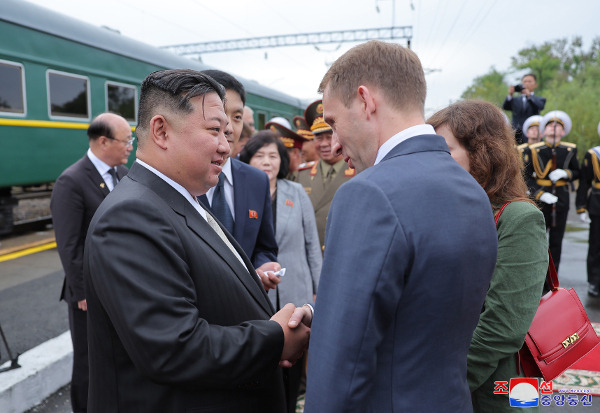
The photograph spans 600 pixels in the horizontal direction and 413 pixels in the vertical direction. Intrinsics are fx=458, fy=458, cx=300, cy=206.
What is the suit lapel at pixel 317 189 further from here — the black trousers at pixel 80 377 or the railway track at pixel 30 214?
the railway track at pixel 30 214

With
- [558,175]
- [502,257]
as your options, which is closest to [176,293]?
[502,257]

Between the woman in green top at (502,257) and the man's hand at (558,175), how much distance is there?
17.1 feet

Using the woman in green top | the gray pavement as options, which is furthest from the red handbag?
the gray pavement

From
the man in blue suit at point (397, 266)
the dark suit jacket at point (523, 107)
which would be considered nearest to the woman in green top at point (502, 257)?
the man in blue suit at point (397, 266)

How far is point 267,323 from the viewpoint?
140 centimetres

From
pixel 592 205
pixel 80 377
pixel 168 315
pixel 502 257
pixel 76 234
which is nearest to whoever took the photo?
pixel 168 315

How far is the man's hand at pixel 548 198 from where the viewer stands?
6188mm

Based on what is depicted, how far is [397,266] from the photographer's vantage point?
3.40ft

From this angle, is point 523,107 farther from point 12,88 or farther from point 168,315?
point 168,315

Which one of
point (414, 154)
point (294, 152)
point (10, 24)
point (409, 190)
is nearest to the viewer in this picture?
point (409, 190)

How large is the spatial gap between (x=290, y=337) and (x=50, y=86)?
765cm

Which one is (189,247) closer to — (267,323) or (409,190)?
(267,323)

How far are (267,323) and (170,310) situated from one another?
0.32 metres

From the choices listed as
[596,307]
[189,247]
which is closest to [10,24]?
[189,247]
